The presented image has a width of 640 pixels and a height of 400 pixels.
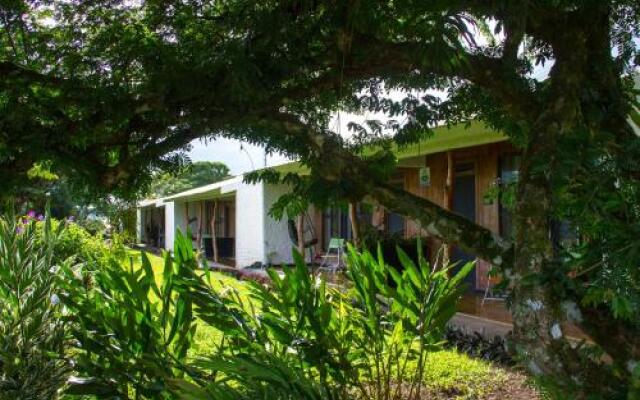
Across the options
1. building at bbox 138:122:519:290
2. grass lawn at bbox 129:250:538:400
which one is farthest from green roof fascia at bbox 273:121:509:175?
grass lawn at bbox 129:250:538:400

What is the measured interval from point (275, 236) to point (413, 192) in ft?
17.7

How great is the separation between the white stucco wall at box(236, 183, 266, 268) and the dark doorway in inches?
Answer: 256

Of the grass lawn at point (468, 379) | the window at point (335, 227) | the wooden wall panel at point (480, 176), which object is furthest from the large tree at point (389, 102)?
the window at point (335, 227)

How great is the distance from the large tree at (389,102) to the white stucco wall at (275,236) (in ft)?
40.3

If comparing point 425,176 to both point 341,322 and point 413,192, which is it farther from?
point 341,322

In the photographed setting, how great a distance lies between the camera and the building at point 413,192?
9789 millimetres

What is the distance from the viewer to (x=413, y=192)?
1274 cm

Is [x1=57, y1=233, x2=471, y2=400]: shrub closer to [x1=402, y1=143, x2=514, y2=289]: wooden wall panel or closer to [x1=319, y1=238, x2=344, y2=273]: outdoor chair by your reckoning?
[x1=402, y1=143, x2=514, y2=289]: wooden wall panel

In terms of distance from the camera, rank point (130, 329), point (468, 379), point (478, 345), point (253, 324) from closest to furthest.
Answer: point (130, 329) → point (253, 324) → point (468, 379) → point (478, 345)

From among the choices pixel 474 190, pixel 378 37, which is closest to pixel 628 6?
pixel 378 37

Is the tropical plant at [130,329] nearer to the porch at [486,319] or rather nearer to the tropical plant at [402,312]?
the tropical plant at [402,312]

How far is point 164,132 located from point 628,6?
2835mm

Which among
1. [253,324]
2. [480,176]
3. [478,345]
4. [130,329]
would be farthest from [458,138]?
[130,329]

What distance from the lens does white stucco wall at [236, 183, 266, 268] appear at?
55.8ft
